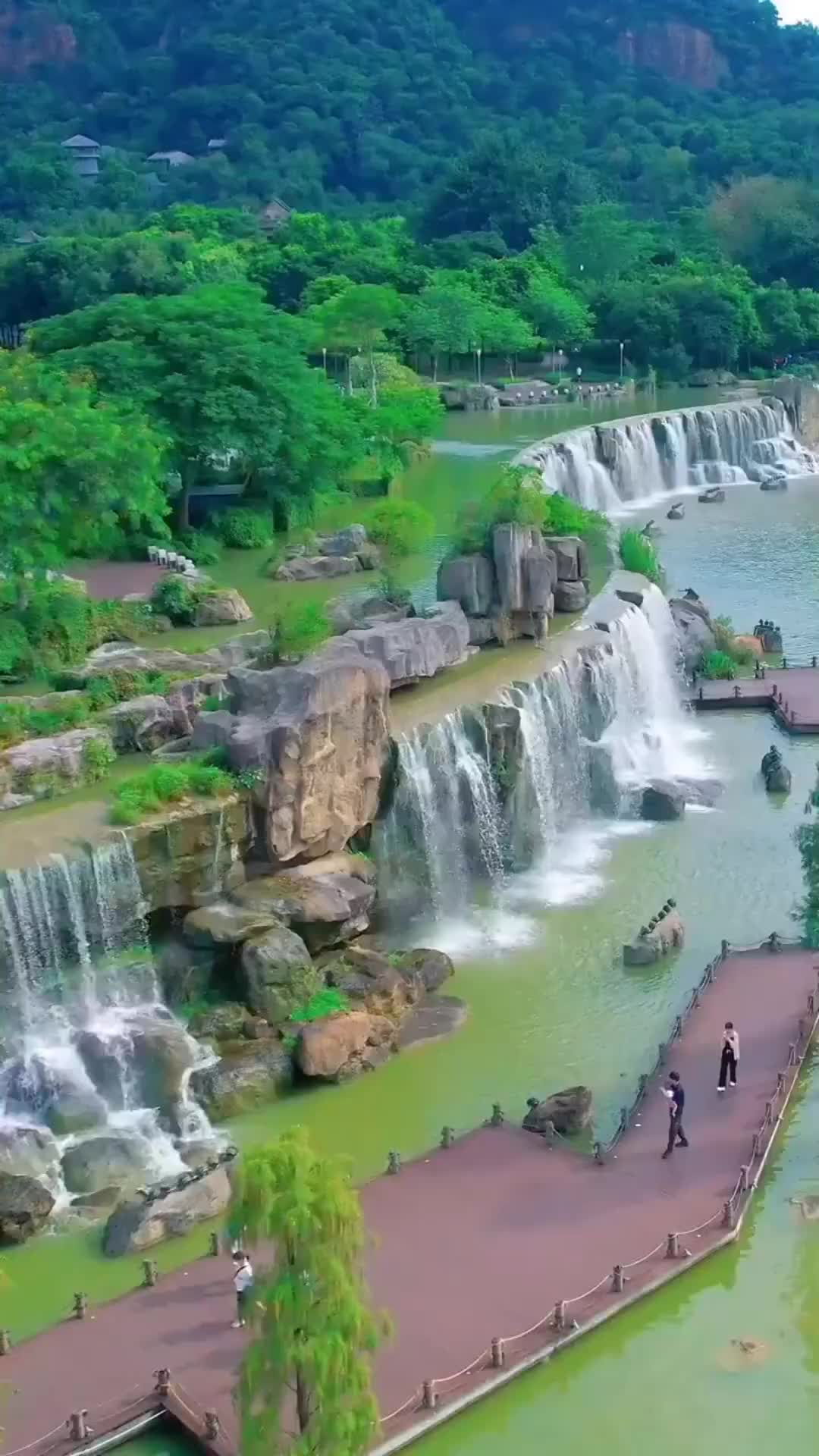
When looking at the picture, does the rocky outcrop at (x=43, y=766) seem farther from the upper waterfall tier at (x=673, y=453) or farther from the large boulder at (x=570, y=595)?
the upper waterfall tier at (x=673, y=453)

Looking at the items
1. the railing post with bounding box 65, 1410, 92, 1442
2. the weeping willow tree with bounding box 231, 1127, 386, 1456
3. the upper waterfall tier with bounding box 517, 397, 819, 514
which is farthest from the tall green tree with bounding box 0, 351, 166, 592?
the upper waterfall tier with bounding box 517, 397, 819, 514

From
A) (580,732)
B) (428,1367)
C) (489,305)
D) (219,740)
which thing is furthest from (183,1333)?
(489,305)

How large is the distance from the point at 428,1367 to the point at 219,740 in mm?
8962

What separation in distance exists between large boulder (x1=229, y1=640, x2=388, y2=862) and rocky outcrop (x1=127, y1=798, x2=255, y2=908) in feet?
1.51

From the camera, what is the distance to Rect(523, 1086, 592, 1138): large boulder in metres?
17.3

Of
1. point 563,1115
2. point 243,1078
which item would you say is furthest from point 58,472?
point 563,1115

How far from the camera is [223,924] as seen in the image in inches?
762

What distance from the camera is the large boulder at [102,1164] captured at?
16891 millimetres

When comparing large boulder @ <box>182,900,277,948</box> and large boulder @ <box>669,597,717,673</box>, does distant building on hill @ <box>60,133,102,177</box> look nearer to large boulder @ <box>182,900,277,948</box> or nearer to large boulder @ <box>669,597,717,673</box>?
large boulder @ <box>669,597,717,673</box>

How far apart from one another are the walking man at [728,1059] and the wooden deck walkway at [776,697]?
12268 mm

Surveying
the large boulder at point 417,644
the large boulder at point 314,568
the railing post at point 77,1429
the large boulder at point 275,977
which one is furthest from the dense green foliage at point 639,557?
the railing post at point 77,1429

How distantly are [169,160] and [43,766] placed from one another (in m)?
89.1

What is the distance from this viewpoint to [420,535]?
30.5 meters

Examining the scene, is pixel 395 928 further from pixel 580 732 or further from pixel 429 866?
pixel 580 732
